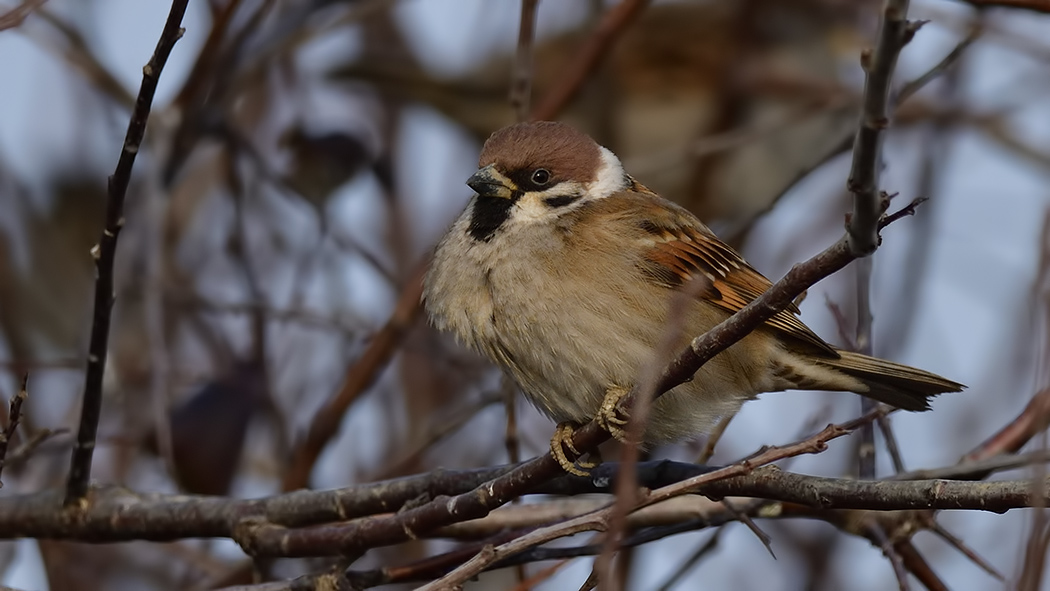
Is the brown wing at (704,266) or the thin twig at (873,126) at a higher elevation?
the brown wing at (704,266)

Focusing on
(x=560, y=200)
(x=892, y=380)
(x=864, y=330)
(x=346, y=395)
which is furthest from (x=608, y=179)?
(x=346, y=395)

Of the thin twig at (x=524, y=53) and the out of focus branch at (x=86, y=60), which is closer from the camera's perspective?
the thin twig at (x=524, y=53)

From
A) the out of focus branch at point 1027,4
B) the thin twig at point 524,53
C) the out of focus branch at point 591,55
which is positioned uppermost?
the out of focus branch at point 591,55

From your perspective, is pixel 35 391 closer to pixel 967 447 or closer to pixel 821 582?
pixel 821 582

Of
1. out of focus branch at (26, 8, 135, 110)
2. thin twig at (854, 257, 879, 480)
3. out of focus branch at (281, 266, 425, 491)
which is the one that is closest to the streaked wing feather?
thin twig at (854, 257, 879, 480)

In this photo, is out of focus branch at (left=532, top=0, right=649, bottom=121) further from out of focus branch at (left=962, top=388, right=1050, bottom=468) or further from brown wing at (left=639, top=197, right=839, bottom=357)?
out of focus branch at (left=962, top=388, right=1050, bottom=468)

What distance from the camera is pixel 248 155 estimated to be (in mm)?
4758

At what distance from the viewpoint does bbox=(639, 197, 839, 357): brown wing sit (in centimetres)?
348

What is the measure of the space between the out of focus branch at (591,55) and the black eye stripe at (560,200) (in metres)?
0.80

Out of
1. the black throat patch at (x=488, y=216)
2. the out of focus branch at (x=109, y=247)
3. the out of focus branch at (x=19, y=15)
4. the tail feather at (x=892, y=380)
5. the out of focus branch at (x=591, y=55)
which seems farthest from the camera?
the out of focus branch at (x=591, y=55)

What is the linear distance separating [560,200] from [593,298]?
0.52 metres

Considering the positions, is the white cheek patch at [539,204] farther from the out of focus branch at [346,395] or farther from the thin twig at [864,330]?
the thin twig at [864,330]

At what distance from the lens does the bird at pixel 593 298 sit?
325cm

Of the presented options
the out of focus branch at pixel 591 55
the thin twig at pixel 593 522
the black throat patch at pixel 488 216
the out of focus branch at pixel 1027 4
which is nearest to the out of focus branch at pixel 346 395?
the black throat patch at pixel 488 216
